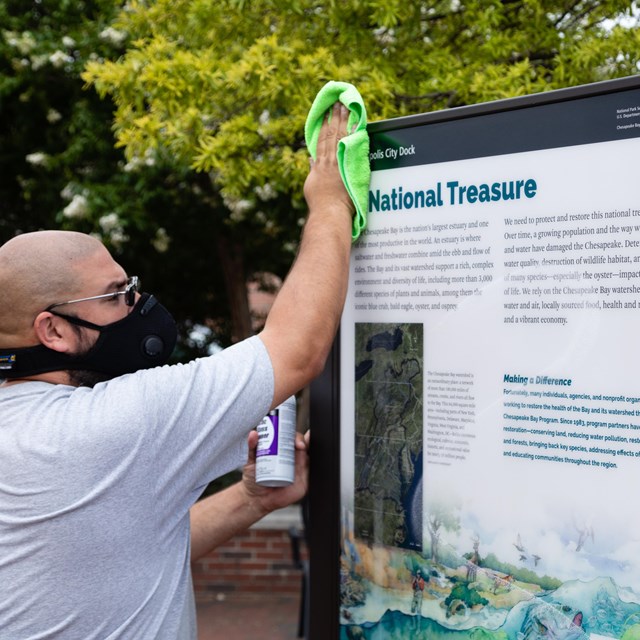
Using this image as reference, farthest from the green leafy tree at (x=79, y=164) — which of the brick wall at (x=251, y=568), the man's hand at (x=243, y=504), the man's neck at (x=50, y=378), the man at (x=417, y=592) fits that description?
the man at (x=417, y=592)

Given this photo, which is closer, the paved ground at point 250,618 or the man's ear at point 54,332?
the man's ear at point 54,332

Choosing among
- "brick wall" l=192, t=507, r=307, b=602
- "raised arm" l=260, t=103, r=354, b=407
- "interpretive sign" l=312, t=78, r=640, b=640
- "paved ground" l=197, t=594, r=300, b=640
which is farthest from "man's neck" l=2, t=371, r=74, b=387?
"brick wall" l=192, t=507, r=307, b=602

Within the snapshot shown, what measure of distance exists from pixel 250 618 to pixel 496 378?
560 centimetres

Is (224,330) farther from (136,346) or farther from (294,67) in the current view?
(136,346)

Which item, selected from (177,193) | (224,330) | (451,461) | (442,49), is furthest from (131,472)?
(224,330)

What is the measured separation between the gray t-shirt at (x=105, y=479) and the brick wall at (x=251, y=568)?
5.45 meters

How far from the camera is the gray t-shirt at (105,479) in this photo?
5.99ft

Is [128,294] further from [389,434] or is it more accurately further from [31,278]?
[389,434]

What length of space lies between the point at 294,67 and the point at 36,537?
2.64 meters

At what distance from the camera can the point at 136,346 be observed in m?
2.07

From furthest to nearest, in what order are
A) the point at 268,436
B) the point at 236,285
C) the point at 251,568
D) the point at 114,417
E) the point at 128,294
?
the point at 236,285
the point at 251,568
the point at 268,436
the point at 128,294
the point at 114,417

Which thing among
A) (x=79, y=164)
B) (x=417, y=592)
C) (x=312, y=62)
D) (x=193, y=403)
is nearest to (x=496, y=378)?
(x=417, y=592)

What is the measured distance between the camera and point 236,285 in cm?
762

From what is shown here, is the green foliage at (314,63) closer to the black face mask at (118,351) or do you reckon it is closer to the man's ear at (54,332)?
the black face mask at (118,351)
